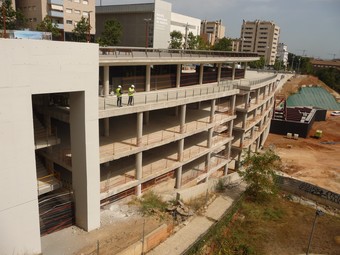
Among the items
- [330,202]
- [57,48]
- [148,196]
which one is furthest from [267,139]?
[57,48]

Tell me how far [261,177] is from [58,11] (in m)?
47.1

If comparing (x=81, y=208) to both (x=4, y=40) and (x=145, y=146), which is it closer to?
(x=145, y=146)

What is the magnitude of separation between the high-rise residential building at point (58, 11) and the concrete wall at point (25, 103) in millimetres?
41456

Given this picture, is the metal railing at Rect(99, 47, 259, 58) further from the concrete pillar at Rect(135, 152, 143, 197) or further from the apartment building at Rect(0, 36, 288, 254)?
the concrete pillar at Rect(135, 152, 143, 197)

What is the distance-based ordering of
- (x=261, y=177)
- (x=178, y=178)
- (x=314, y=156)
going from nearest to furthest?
(x=178, y=178)
(x=261, y=177)
(x=314, y=156)

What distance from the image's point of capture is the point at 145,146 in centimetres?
2281

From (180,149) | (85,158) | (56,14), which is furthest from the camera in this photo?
(56,14)

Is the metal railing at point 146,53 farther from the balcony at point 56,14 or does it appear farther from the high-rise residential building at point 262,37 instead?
the high-rise residential building at point 262,37

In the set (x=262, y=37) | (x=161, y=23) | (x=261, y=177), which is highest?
(x=262, y=37)

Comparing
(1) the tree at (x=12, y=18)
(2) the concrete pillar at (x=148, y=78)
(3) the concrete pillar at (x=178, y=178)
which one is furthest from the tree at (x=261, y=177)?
(1) the tree at (x=12, y=18)

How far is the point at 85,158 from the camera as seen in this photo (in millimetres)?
17297

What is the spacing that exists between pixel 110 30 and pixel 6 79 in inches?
1704

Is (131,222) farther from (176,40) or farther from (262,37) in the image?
(262,37)

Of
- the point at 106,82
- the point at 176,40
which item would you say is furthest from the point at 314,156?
the point at 176,40
